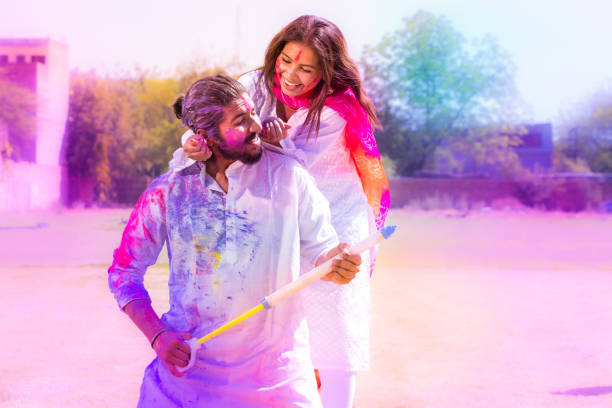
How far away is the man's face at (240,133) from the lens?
2.33 meters

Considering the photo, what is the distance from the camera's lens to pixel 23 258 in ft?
46.2

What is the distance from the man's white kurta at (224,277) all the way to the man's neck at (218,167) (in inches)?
1.0

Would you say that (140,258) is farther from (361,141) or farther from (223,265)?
(361,141)

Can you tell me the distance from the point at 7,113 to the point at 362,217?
93.4ft

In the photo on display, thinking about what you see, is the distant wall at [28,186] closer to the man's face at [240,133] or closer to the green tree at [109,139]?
the green tree at [109,139]

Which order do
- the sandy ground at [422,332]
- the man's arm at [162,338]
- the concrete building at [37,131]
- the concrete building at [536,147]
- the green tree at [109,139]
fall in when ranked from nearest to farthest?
the man's arm at [162,338], the sandy ground at [422,332], the concrete building at [37,131], the green tree at [109,139], the concrete building at [536,147]

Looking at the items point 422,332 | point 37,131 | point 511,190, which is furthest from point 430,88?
point 422,332

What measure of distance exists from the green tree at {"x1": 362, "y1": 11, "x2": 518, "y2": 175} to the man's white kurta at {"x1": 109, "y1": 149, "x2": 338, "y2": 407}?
3684 centimetres

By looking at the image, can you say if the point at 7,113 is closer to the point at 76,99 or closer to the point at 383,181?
the point at 76,99

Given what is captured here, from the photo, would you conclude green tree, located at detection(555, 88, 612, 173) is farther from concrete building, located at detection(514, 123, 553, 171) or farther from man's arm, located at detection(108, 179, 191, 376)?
man's arm, located at detection(108, 179, 191, 376)

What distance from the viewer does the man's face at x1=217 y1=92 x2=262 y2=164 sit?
2332mm

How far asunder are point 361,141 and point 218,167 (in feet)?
3.42

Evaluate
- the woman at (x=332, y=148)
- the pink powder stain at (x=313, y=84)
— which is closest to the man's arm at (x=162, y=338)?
the woman at (x=332, y=148)

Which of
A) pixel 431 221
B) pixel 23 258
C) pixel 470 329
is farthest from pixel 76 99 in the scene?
pixel 470 329
